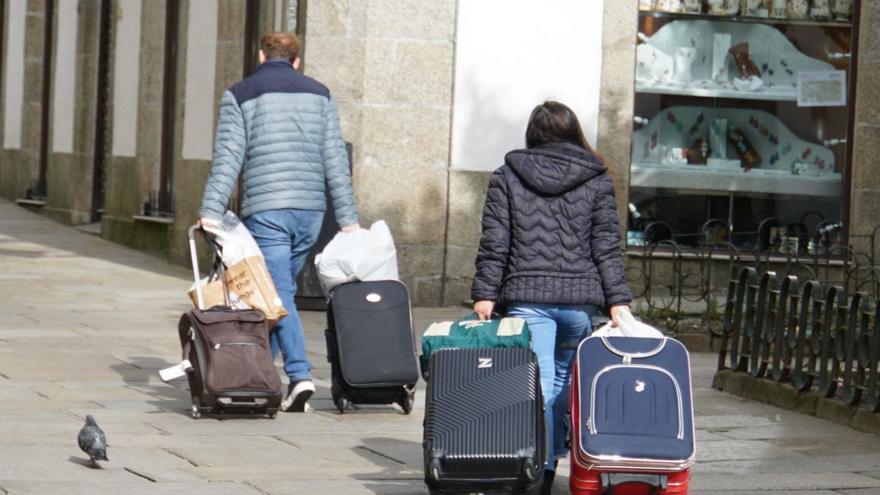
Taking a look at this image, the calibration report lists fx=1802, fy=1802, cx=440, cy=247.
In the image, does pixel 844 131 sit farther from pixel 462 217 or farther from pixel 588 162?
pixel 588 162

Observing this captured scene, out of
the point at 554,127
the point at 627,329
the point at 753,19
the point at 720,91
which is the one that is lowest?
the point at 627,329

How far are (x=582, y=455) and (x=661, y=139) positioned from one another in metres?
8.62

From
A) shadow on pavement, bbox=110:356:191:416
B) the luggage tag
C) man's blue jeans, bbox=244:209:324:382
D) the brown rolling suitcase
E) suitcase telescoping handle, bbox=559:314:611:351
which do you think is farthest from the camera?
shadow on pavement, bbox=110:356:191:416

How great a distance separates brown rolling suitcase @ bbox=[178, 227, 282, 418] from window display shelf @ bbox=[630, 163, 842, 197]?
6630 millimetres

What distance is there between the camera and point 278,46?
9047 mm

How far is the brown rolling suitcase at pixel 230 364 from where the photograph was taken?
8.23 metres

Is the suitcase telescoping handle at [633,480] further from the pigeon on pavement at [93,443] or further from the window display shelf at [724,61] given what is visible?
the window display shelf at [724,61]

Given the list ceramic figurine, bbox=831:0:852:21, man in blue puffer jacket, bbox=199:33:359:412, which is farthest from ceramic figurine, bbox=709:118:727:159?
man in blue puffer jacket, bbox=199:33:359:412

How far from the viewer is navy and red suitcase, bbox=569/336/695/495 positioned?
6.07 meters

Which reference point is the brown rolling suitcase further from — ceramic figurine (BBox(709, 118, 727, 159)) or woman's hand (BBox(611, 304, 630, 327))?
ceramic figurine (BBox(709, 118, 727, 159))

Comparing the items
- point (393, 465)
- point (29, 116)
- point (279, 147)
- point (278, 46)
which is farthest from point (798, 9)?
point (29, 116)

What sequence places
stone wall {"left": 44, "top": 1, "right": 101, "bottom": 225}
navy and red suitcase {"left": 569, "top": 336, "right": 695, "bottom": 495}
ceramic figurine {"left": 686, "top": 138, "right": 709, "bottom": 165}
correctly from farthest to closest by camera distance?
stone wall {"left": 44, "top": 1, "right": 101, "bottom": 225}
ceramic figurine {"left": 686, "top": 138, "right": 709, "bottom": 165}
navy and red suitcase {"left": 569, "top": 336, "right": 695, "bottom": 495}

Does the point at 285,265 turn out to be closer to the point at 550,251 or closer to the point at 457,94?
the point at 550,251

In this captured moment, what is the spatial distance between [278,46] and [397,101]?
5.11 metres
